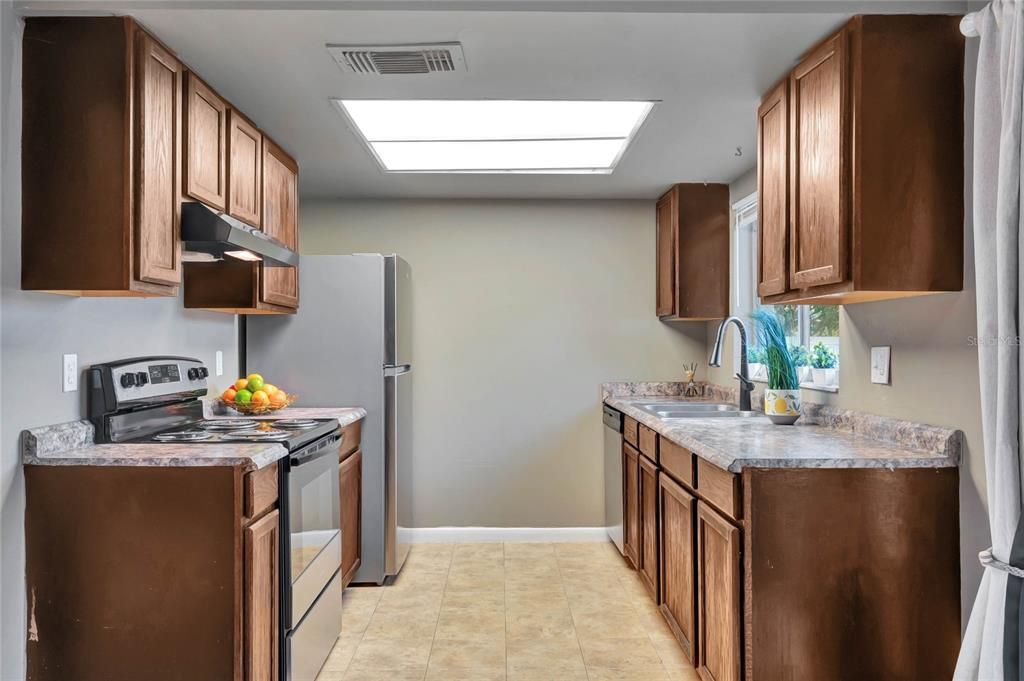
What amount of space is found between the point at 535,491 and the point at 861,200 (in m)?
3.10

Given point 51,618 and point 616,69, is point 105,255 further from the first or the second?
point 616,69

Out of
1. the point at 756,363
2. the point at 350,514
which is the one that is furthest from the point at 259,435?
the point at 756,363

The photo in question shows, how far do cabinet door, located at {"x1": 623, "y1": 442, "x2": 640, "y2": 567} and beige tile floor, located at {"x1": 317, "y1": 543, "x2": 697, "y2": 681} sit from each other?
153mm

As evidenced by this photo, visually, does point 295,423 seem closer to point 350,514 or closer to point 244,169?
point 350,514

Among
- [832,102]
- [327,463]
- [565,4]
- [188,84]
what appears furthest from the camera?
[327,463]

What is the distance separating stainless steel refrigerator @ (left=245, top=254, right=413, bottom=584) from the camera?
3.80 meters

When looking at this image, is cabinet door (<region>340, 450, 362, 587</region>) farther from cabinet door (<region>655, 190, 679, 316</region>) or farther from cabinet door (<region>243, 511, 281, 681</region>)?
cabinet door (<region>655, 190, 679, 316</region>)

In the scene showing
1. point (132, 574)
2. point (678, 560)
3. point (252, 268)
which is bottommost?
point (678, 560)

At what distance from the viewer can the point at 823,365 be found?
9.72 ft

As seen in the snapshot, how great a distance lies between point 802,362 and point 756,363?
734mm

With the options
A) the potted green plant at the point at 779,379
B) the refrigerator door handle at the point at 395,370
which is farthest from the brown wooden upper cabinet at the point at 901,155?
the refrigerator door handle at the point at 395,370

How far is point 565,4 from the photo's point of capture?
206 cm

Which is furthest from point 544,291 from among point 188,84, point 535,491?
point 188,84

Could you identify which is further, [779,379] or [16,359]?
[779,379]
